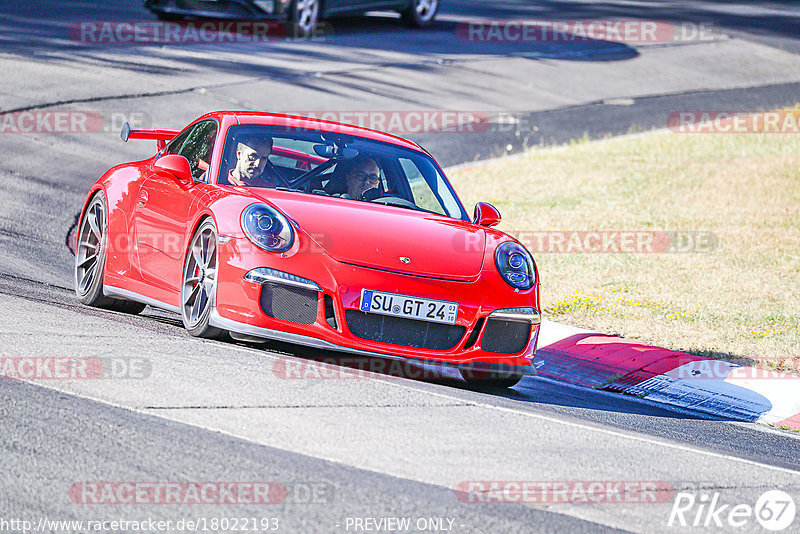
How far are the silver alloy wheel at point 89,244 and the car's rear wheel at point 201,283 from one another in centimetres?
143

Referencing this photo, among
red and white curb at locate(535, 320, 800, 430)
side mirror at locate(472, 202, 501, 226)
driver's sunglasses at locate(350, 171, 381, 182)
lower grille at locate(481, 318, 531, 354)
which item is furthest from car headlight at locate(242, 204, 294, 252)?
red and white curb at locate(535, 320, 800, 430)

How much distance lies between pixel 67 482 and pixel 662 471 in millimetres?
2513

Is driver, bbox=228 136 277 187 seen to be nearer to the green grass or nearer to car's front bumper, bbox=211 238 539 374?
car's front bumper, bbox=211 238 539 374

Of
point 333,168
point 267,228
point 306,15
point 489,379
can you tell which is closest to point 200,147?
point 333,168

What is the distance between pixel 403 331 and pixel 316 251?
62 cm

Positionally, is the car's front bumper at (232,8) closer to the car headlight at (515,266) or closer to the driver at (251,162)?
the driver at (251,162)

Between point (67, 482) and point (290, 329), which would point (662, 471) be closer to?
point (290, 329)

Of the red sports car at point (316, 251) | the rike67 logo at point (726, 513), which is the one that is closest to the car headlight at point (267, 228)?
the red sports car at point (316, 251)

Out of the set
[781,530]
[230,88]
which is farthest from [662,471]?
[230,88]

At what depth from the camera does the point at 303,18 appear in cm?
1994

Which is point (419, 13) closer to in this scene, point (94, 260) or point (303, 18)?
point (303, 18)

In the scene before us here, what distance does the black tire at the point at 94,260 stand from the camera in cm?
768

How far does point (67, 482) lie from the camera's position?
4.13 m

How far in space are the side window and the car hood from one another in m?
0.67
